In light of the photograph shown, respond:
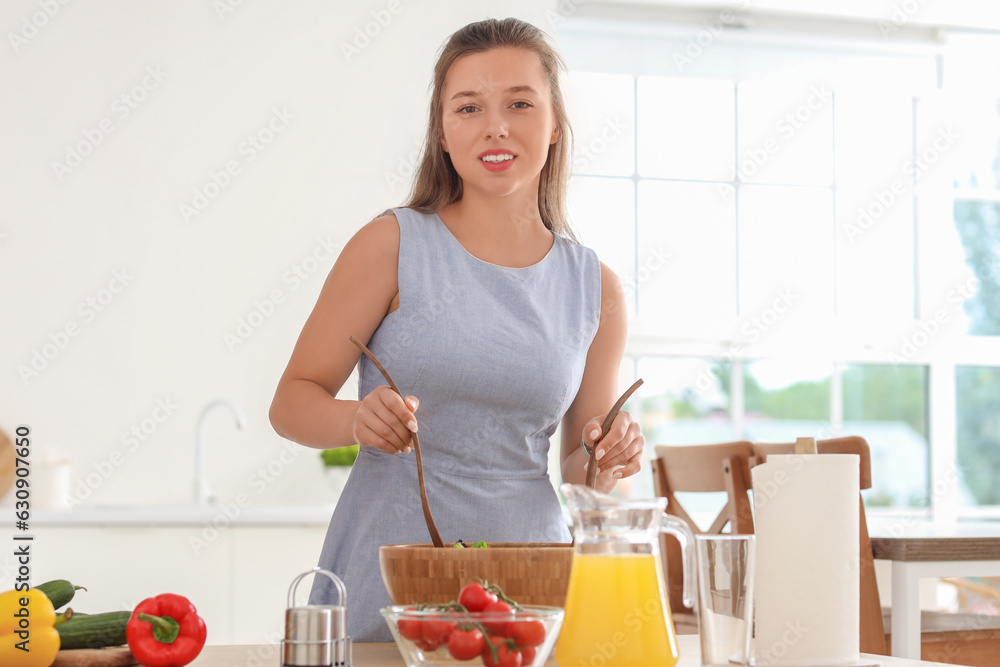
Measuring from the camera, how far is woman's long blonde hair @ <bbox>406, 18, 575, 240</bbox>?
4.46 ft

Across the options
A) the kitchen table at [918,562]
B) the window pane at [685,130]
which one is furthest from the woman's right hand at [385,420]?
the window pane at [685,130]

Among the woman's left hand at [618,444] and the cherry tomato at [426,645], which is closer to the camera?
the cherry tomato at [426,645]

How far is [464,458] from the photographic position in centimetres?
128

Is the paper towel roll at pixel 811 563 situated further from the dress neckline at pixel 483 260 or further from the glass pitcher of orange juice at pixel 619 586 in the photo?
the dress neckline at pixel 483 260

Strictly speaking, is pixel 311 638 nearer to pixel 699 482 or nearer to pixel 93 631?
pixel 93 631

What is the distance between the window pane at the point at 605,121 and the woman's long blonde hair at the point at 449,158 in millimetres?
2303

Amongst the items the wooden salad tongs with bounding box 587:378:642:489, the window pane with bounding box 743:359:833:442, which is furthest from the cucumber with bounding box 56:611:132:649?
the window pane with bounding box 743:359:833:442

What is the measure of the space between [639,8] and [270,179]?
5.27 feet

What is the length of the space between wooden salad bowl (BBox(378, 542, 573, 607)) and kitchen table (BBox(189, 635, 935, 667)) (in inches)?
2.8

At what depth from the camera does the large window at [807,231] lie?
152 inches

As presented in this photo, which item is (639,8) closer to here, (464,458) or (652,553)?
(464,458)

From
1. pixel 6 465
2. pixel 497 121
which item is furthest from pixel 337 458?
pixel 497 121

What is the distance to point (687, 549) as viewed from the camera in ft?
2.56

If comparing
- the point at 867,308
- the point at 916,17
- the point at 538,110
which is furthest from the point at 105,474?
the point at 916,17
